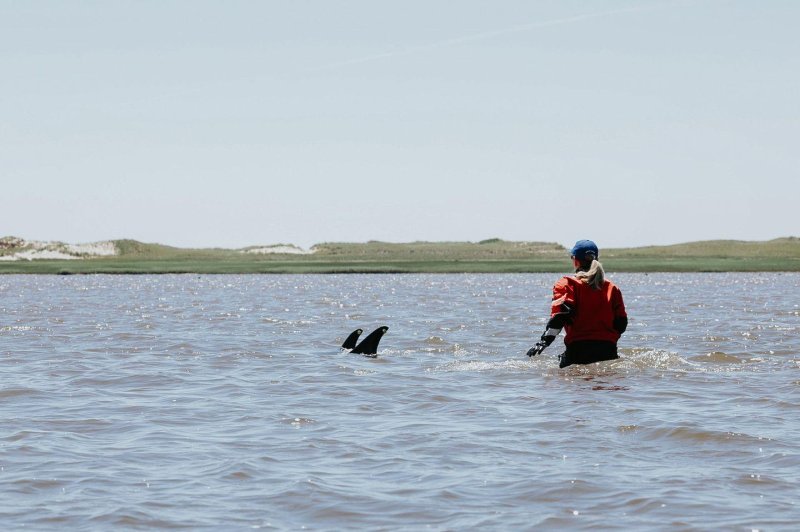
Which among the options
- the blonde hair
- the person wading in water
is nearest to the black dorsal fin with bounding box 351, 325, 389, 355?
the person wading in water

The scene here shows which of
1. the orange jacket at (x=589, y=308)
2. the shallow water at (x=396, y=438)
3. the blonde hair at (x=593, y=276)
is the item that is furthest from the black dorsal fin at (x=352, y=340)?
the blonde hair at (x=593, y=276)

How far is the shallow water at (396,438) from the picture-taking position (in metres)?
9.20

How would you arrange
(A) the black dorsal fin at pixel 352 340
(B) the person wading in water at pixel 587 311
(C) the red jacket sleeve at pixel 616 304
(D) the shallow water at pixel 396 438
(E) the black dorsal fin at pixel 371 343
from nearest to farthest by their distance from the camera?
(D) the shallow water at pixel 396 438, (B) the person wading in water at pixel 587 311, (C) the red jacket sleeve at pixel 616 304, (E) the black dorsal fin at pixel 371 343, (A) the black dorsal fin at pixel 352 340

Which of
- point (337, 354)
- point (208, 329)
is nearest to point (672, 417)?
point (337, 354)

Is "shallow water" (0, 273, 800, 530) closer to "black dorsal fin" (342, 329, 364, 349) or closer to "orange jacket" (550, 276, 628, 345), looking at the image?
"black dorsal fin" (342, 329, 364, 349)

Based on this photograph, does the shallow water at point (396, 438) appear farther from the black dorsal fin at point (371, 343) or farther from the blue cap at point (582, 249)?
the blue cap at point (582, 249)

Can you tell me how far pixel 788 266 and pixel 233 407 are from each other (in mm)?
111523

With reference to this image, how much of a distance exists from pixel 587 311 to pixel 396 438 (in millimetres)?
6168

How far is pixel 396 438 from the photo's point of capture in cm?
1252

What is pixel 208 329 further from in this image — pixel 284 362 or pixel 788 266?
pixel 788 266

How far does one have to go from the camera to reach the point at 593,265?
1762cm

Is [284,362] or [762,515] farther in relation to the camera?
[284,362]

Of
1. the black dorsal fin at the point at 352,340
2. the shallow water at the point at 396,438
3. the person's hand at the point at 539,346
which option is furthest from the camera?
the black dorsal fin at the point at 352,340

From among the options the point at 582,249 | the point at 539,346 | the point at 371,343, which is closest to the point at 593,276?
the point at 582,249
